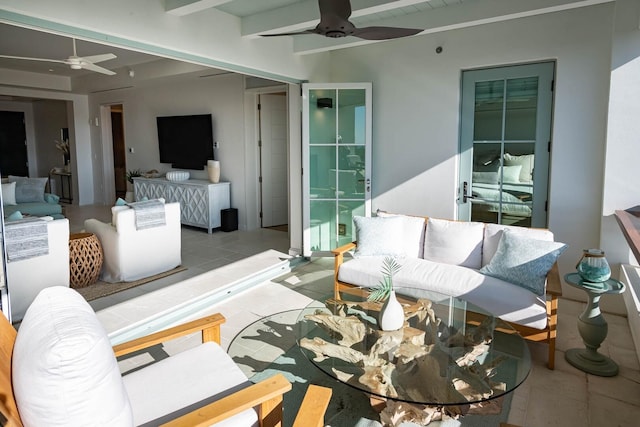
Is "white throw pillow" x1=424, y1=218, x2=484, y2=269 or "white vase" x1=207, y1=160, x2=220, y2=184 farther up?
"white vase" x1=207, y1=160, x2=220, y2=184

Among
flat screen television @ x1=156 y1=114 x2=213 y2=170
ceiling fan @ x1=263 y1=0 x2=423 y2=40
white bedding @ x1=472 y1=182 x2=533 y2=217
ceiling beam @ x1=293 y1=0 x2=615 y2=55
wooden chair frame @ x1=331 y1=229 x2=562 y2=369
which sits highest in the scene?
ceiling beam @ x1=293 y1=0 x2=615 y2=55

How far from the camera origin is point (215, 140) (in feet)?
24.1

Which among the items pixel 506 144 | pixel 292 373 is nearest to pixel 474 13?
pixel 506 144

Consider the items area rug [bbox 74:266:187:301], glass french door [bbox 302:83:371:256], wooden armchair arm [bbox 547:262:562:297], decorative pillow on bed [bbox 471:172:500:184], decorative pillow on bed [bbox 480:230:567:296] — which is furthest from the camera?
glass french door [bbox 302:83:371:256]

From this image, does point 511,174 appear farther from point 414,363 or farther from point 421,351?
point 414,363

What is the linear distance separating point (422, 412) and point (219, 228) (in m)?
5.45

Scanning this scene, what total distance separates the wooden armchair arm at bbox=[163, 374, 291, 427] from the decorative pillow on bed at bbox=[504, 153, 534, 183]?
3569mm

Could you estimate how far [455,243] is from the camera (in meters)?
3.77

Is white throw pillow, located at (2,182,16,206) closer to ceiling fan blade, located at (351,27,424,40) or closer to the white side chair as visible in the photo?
the white side chair

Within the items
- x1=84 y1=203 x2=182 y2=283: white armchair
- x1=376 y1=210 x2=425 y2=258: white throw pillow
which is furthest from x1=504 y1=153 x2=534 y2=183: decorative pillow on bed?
x1=84 y1=203 x2=182 y2=283: white armchair

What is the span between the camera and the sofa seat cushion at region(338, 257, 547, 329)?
2992 millimetres

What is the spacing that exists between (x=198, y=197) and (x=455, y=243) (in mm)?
4595

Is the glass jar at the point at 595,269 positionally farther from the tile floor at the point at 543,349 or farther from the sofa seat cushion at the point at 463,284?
the tile floor at the point at 543,349

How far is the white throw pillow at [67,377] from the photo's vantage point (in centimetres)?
123
